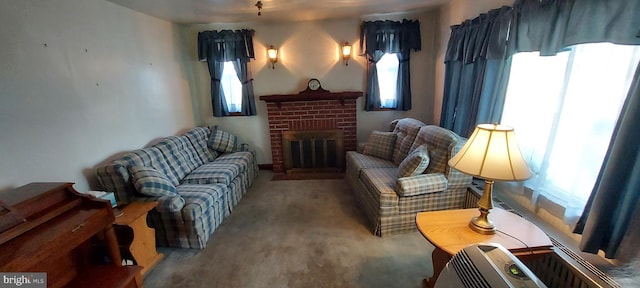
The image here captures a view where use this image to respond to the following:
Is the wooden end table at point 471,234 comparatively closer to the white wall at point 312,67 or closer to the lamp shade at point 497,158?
the lamp shade at point 497,158

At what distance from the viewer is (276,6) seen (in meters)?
2.90

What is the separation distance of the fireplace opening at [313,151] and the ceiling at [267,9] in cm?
162

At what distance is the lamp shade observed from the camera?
4.15 feet

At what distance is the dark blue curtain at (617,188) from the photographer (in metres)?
1.14

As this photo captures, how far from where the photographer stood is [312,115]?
392 cm

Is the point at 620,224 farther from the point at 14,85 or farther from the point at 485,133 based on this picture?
the point at 14,85

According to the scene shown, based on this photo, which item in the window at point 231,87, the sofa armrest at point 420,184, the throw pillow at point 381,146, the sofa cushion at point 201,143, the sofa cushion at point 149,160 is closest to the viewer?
the sofa armrest at point 420,184

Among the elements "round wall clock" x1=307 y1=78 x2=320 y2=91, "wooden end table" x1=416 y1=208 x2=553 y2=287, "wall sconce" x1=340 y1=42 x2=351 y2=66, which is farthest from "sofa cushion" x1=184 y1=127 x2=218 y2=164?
"wooden end table" x1=416 y1=208 x2=553 y2=287

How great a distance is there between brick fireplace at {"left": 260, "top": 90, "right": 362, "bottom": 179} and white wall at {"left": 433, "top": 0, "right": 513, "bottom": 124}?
1.16m

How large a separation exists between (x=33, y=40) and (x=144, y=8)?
49.5 inches

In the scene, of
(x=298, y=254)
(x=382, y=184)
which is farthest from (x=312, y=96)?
(x=298, y=254)

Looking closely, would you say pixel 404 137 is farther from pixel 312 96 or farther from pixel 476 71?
pixel 312 96

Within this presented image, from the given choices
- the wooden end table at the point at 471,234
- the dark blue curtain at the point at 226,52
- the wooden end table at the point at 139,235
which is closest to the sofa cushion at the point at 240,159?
the dark blue curtain at the point at 226,52

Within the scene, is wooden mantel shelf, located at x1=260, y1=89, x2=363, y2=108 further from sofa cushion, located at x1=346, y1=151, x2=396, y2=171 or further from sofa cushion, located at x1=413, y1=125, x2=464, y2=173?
sofa cushion, located at x1=413, y1=125, x2=464, y2=173
